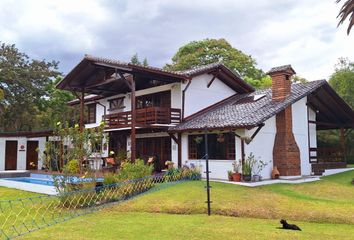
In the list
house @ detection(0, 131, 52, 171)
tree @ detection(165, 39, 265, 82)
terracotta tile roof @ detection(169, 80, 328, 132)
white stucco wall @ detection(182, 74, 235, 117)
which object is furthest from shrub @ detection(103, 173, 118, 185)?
tree @ detection(165, 39, 265, 82)

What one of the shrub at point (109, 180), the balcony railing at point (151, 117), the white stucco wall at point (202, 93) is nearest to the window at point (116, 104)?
the balcony railing at point (151, 117)

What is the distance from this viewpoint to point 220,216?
10977 mm

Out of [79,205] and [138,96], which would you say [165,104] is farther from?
[79,205]

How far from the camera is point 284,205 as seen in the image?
11891 mm

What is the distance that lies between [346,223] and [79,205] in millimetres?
8522

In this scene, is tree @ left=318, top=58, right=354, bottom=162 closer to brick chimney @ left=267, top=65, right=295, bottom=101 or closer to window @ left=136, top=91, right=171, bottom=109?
brick chimney @ left=267, top=65, right=295, bottom=101

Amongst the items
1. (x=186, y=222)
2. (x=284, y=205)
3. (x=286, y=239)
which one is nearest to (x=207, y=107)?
(x=284, y=205)

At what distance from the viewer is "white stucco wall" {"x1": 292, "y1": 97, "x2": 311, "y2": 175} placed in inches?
806

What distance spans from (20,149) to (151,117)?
12.2m

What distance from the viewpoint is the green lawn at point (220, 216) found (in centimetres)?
879

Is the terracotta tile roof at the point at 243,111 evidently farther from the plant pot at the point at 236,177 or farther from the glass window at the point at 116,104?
the glass window at the point at 116,104

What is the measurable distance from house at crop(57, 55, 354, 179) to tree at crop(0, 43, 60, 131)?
11.2 m

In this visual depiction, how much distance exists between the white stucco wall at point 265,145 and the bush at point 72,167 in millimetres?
7830

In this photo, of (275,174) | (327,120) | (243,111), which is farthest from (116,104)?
(327,120)
